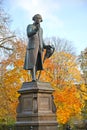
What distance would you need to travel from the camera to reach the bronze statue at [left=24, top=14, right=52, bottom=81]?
48.4ft

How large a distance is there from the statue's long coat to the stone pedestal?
3.07ft

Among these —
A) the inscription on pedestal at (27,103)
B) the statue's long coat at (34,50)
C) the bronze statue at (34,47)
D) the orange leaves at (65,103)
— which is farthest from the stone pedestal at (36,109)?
the orange leaves at (65,103)

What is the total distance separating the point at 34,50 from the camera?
15.0 m

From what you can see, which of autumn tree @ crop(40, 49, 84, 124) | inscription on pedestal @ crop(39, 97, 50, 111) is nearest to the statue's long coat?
inscription on pedestal @ crop(39, 97, 50, 111)

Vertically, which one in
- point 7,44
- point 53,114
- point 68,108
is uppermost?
point 7,44

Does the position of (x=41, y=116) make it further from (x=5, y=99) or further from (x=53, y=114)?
(x=5, y=99)

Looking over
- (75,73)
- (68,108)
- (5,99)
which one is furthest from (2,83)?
(75,73)

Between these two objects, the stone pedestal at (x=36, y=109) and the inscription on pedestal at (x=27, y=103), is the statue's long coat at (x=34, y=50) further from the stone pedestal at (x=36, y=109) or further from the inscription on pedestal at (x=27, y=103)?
the inscription on pedestal at (x=27, y=103)

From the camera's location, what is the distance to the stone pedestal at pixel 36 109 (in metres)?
13.8

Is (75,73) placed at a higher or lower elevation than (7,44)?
lower

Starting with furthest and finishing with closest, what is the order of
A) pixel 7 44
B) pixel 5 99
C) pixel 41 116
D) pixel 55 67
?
pixel 55 67 → pixel 7 44 → pixel 5 99 → pixel 41 116

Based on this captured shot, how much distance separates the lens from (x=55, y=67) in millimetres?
33750

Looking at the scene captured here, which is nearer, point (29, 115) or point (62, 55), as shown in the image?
point (29, 115)

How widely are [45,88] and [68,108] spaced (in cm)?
1628
